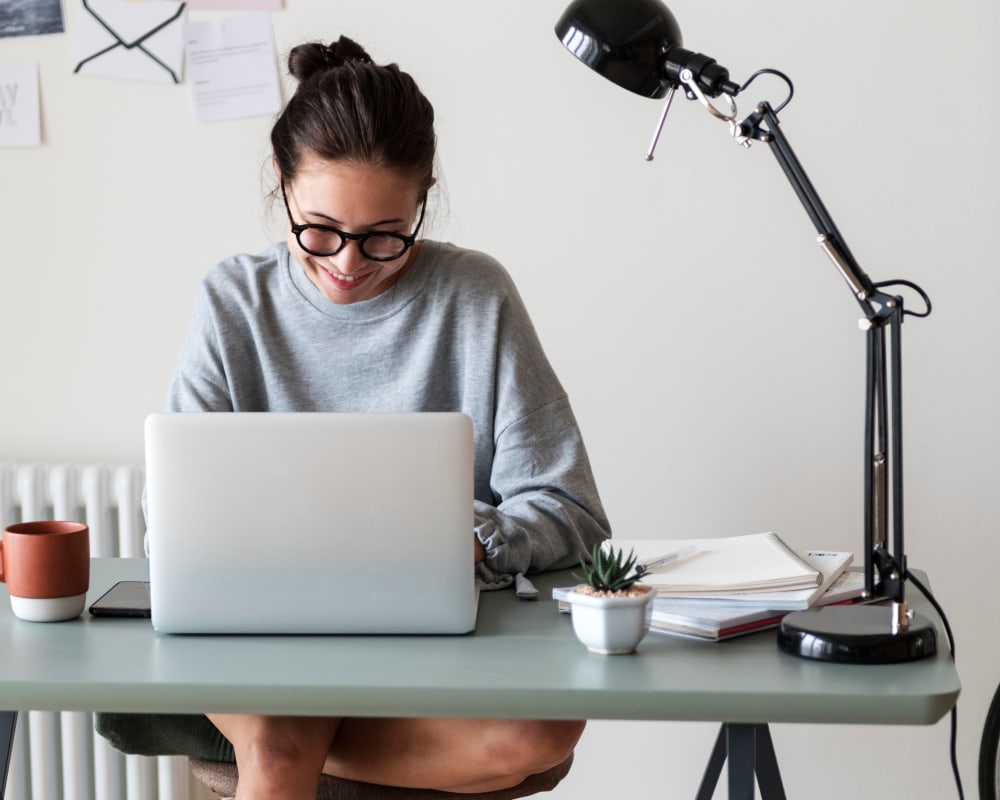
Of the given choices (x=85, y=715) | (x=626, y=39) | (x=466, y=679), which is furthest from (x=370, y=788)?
(x=85, y=715)

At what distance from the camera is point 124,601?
1160 mm

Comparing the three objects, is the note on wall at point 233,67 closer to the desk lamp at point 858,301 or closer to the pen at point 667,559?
the desk lamp at point 858,301

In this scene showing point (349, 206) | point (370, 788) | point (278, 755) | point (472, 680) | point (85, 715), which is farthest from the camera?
point (85, 715)

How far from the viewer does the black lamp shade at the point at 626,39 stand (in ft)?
3.77

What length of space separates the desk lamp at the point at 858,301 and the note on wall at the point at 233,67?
3.51ft

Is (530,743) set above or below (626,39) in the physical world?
below

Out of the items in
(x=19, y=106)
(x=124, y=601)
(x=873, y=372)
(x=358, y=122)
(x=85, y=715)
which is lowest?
(x=85, y=715)

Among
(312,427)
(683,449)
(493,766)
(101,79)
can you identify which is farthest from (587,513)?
(101,79)

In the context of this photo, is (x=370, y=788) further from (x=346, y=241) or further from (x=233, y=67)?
(x=233, y=67)

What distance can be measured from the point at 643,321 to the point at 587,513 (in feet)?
2.42

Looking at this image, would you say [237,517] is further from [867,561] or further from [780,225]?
[780,225]

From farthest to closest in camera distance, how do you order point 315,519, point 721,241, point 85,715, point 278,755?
point 85,715, point 721,241, point 278,755, point 315,519

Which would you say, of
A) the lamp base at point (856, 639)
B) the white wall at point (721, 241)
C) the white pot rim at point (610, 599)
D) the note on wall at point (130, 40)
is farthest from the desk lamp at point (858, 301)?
the note on wall at point (130, 40)

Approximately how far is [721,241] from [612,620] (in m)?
1.20
